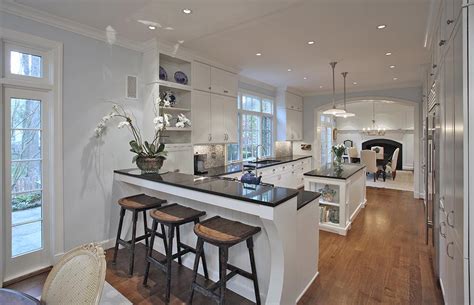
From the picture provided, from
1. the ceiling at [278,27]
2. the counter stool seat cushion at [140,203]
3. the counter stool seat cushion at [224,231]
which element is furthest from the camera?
the counter stool seat cushion at [140,203]

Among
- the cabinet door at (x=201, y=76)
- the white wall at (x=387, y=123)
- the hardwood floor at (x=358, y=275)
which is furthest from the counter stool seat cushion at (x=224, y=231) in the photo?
the white wall at (x=387, y=123)

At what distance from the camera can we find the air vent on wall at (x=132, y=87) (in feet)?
11.2

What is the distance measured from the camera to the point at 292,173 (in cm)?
623

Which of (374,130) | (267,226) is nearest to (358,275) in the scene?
(267,226)

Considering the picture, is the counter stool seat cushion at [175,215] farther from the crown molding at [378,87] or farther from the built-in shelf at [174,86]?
the crown molding at [378,87]

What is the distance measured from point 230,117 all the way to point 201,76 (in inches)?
38.5

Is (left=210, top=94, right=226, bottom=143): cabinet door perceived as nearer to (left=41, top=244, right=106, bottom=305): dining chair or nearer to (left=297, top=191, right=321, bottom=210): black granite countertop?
(left=297, top=191, right=321, bottom=210): black granite countertop

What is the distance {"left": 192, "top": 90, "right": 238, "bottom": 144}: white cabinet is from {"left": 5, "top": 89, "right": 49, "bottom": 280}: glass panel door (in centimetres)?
193

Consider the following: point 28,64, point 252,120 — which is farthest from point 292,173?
point 28,64

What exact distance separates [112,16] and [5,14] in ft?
3.12

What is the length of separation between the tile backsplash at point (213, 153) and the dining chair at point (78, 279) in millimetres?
3339

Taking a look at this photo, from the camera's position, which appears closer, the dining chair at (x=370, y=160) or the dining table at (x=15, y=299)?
the dining table at (x=15, y=299)

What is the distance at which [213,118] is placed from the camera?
4.26 m

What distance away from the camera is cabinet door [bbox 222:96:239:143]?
4.54 m
